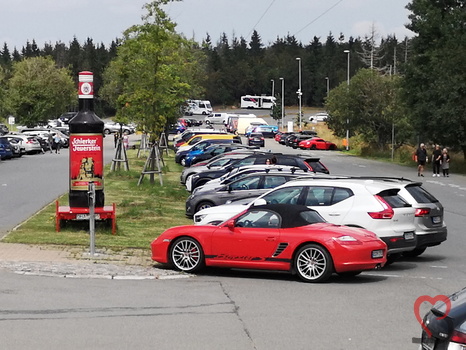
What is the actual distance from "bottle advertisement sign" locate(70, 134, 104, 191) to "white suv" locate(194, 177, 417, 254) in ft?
14.9

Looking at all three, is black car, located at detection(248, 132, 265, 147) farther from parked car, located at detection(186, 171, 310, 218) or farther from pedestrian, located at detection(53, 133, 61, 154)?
parked car, located at detection(186, 171, 310, 218)

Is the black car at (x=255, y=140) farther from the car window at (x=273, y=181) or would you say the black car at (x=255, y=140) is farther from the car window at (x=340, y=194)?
the car window at (x=340, y=194)

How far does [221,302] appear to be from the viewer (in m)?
11.8

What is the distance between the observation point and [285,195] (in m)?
17.2

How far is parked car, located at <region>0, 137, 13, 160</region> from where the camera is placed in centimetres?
5456

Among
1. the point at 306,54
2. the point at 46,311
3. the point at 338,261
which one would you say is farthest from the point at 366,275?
the point at 306,54

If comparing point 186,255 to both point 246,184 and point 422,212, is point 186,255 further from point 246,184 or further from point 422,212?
point 246,184

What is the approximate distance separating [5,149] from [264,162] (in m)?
28.1

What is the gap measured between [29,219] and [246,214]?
29.8 ft

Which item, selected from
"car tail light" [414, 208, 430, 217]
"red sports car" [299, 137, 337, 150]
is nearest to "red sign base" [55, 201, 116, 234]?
"car tail light" [414, 208, 430, 217]

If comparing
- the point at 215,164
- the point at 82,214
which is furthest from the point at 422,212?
the point at 215,164

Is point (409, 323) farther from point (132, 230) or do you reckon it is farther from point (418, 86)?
point (418, 86)

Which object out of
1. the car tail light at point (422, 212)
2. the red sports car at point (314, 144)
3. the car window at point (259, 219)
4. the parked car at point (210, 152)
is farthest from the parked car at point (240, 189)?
the red sports car at point (314, 144)

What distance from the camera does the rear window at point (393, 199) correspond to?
16.2 metres
